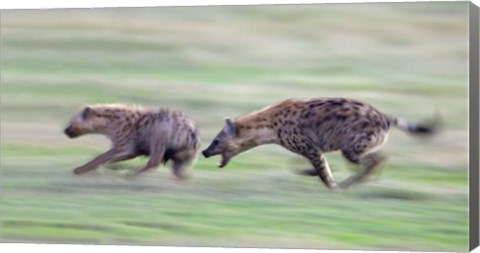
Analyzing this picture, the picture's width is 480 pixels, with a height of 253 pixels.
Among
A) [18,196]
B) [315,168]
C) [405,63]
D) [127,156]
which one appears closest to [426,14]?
[405,63]

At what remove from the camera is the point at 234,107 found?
10.7 metres

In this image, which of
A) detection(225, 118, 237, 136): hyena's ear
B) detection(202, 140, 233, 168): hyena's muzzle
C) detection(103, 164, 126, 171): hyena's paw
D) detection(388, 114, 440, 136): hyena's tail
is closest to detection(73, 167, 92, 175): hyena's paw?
detection(103, 164, 126, 171): hyena's paw

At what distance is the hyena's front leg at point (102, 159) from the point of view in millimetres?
10883

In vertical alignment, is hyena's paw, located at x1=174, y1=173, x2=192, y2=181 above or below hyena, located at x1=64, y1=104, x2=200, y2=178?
→ below

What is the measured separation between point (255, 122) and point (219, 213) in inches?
23.2

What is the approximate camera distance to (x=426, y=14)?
10.4 m

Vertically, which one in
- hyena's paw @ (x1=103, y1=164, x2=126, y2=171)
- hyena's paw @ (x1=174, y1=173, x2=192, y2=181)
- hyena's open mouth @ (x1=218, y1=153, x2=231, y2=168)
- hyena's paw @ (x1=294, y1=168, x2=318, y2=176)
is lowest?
hyena's paw @ (x1=174, y1=173, x2=192, y2=181)

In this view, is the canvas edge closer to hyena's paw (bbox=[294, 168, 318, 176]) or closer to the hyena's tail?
the hyena's tail

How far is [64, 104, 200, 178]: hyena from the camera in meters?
10.8

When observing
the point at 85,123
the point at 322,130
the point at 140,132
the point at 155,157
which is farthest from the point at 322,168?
the point at 85,123

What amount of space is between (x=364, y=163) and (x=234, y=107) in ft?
2.82

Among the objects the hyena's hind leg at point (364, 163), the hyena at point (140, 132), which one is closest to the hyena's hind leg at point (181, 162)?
the hyena at point (140, 132)

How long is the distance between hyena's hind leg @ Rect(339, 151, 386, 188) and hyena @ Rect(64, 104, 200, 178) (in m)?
0.94

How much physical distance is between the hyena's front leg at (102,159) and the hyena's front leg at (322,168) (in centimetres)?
117
